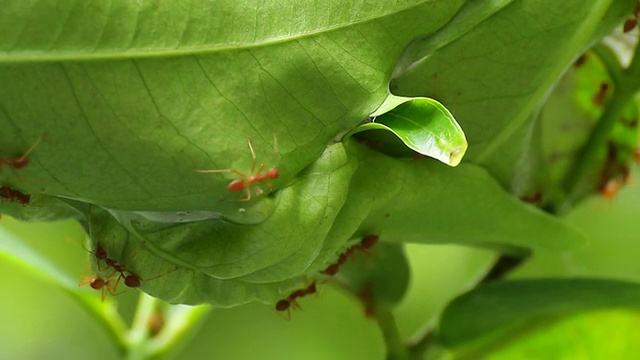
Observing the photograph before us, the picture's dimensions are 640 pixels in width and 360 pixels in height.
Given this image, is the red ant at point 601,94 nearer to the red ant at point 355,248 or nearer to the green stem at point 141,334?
the red ant at point 355,248

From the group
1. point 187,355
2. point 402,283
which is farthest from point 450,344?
point 187,355

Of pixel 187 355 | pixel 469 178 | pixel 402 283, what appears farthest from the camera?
pixel 187 355

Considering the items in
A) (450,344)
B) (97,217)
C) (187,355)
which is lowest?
(187,355)

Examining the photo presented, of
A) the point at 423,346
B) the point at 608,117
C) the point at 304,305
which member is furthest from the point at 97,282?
the point at 304,305

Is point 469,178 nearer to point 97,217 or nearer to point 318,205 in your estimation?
Answer: point 318,205

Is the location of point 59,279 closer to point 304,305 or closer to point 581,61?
point 581,61

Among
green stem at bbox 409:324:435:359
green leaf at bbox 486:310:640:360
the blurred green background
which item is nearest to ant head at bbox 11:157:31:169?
green stem at bbox 409:324:435:359

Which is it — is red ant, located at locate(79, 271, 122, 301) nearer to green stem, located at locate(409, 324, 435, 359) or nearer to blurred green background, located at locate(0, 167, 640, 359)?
green stem, located at locate(409, 324, 435, 359)
